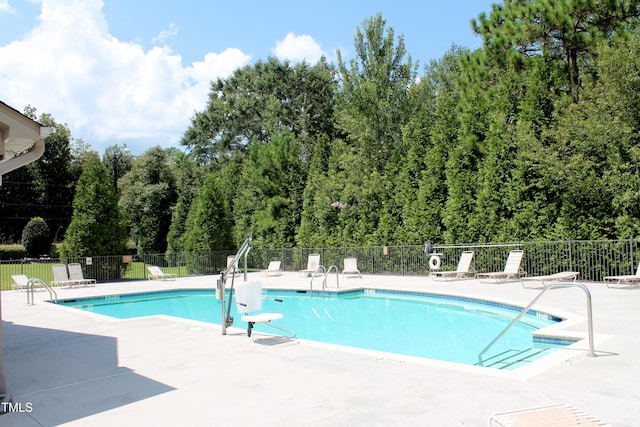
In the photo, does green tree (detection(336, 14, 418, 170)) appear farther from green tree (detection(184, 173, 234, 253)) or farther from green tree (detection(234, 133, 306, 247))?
green tree (detection(184, 173, 234, 253))

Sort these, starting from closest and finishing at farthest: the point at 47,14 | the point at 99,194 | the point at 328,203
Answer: the point at 47,14 → the point at 99,194 → the point at 328,203

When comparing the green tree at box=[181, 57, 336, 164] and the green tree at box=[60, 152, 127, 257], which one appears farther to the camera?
the green tree at box=[181, 57, 336, 164]

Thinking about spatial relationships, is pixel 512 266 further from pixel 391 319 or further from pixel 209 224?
pixel 209 224

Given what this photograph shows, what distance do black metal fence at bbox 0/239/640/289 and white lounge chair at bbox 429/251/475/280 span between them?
46 centimetres

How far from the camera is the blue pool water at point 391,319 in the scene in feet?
29.3

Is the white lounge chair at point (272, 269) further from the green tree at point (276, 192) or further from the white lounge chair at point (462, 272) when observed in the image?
the white lounge chair at point (462, 272)

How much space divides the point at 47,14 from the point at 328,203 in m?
14.2

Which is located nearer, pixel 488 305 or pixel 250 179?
pixel 488 305

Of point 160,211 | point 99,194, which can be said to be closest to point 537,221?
point 99,194

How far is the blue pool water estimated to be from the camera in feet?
29.3

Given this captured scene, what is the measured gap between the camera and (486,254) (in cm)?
1798

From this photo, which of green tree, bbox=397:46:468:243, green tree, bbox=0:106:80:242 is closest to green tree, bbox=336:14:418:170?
green tree, bbox=397:46:468:243

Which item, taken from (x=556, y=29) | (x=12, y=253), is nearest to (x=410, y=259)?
(x=556, y=29)

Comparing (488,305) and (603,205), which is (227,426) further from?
(603,205)
